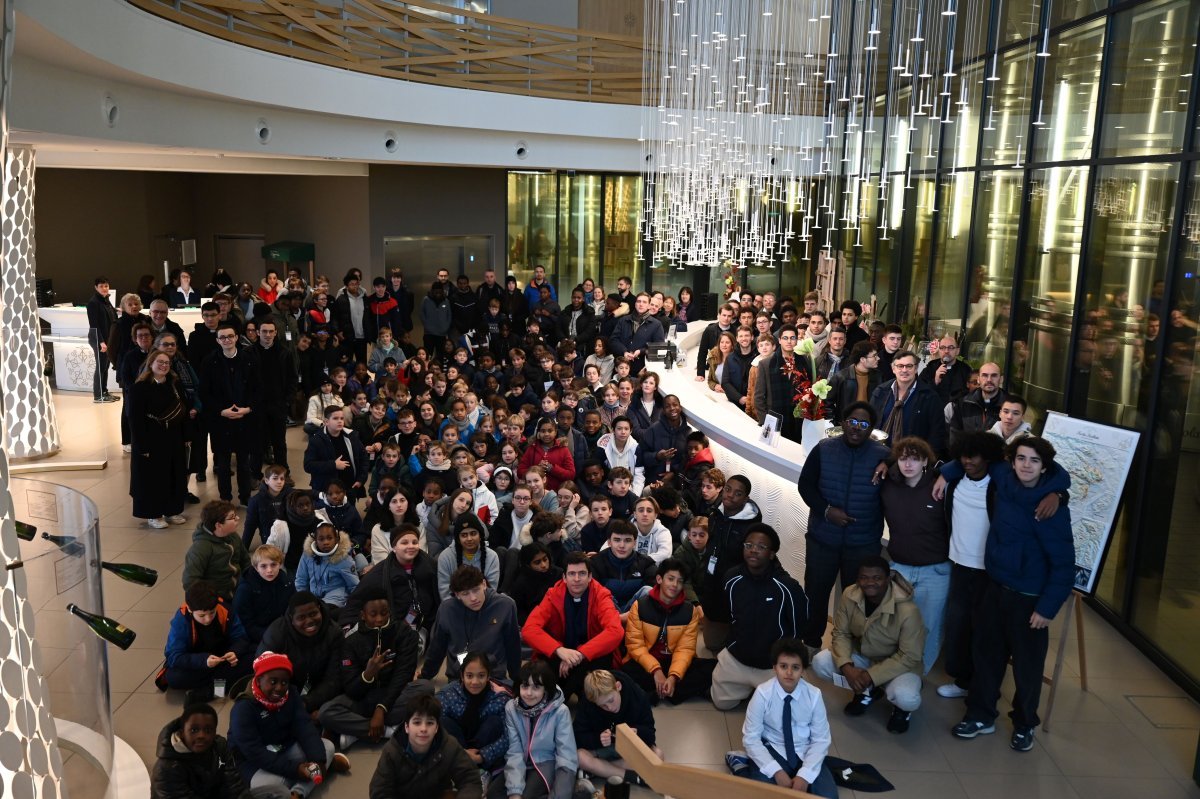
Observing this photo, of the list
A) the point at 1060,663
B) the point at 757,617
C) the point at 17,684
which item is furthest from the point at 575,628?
the point at 17,684

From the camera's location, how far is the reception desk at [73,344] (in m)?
14.9

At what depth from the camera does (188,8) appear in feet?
31.3

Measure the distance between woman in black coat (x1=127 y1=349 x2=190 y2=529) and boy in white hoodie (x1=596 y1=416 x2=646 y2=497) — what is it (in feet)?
12.2

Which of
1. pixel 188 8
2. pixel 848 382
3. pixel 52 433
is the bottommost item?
pixel 52 433

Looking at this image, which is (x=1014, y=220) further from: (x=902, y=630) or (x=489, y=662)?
(x=489, y=662)

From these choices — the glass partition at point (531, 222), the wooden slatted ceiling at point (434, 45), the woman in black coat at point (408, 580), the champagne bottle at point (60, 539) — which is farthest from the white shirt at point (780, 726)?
the glass partition at point (531, 222)

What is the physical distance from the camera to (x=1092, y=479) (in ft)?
21.4

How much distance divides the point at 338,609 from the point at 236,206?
641 inches

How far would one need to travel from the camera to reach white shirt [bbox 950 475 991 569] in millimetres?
6199

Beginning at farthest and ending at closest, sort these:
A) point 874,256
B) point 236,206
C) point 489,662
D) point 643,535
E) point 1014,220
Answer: point 236,206
point 874,256
point 1014,220
point 643,535
point 489,662

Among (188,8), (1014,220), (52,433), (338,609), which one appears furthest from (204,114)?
(1014,220)

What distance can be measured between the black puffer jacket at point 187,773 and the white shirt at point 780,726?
2530 millimetres

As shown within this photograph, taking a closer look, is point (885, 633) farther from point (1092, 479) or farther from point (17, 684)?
point (17, 684)

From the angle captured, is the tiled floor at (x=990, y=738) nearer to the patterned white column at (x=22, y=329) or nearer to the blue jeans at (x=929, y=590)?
the blue jeans at (x=929, y=590)
